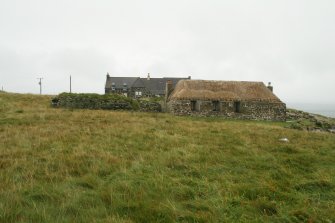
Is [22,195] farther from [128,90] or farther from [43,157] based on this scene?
[128,90]

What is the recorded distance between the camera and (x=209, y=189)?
6941mm

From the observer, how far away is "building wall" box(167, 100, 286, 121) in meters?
33.5

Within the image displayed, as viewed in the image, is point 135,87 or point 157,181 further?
point 135,87

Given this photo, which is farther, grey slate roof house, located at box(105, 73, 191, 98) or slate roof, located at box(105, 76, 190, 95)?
slate roof, located at box(105, 76, 190, 95)

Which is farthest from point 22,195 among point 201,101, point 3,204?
point 201,101

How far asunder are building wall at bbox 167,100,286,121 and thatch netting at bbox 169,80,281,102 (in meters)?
0.54

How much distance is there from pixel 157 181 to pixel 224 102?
2754cm

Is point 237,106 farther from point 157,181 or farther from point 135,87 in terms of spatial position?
point 135,87

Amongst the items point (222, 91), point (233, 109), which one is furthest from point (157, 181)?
point (222, 91)

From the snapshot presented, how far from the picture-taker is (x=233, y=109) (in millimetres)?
34188

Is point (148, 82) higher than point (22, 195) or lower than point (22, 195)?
higher

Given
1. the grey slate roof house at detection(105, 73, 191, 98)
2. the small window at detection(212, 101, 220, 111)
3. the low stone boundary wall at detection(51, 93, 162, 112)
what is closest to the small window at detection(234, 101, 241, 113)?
the small window at detection(212, 101, 220, 111)

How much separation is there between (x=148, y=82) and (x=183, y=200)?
244 feet

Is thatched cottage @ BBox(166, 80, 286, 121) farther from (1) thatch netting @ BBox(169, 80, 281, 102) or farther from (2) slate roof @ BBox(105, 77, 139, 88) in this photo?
(2) slate roof @ BBox(105, 77, 139, 88)
